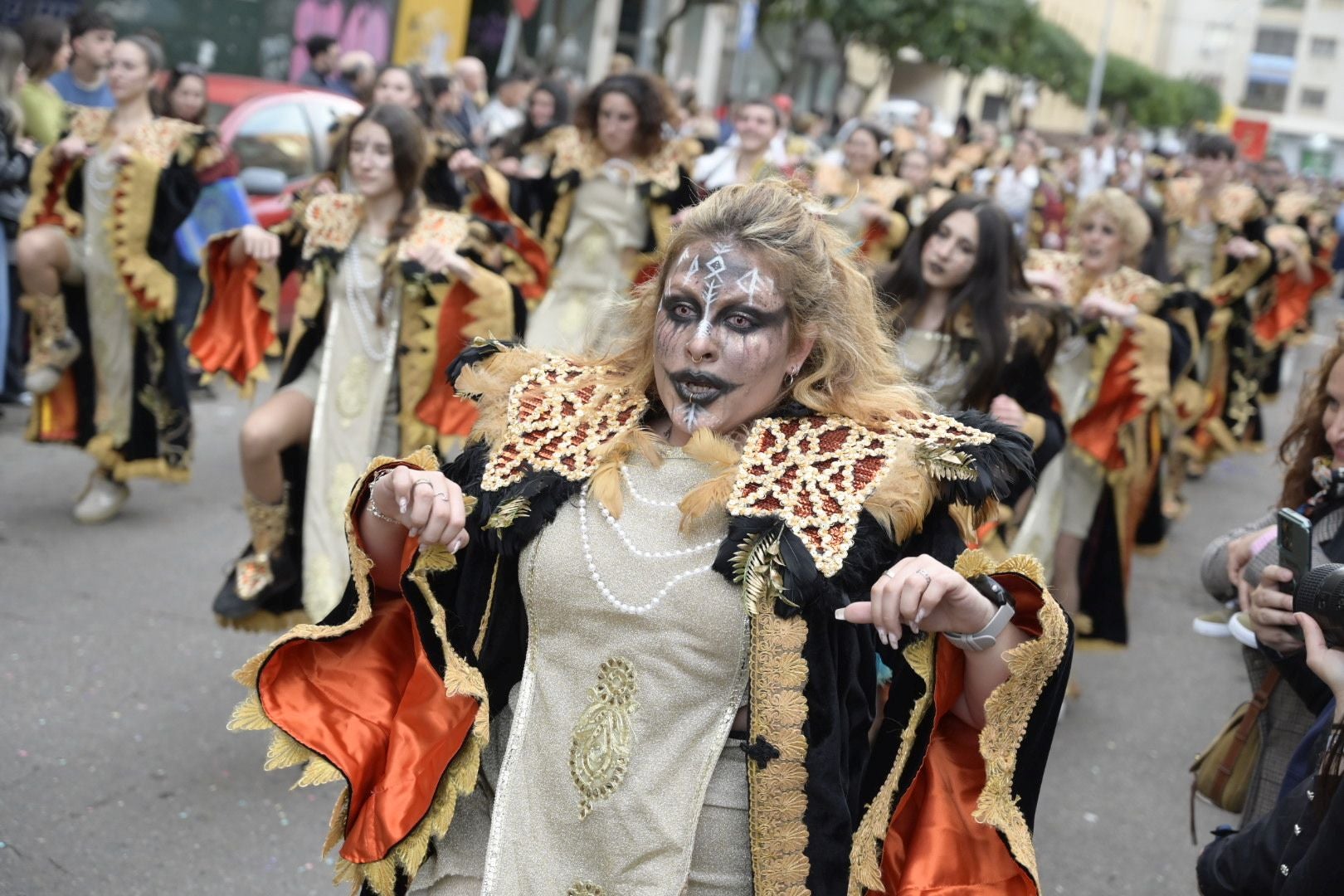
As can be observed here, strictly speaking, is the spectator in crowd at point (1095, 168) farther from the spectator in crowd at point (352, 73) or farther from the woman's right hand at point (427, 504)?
the woman's right hand at point (427, 504)

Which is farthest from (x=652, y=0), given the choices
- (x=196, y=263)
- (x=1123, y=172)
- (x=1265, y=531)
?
(x=1265, y=531)

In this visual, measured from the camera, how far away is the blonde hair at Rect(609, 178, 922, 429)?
2666 mm

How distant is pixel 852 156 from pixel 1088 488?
3.99 metres

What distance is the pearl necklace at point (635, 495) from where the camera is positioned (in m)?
2.59

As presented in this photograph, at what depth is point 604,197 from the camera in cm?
750

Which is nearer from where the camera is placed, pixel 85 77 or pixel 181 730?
pixel 181 730

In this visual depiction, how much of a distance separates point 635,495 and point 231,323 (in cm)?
319

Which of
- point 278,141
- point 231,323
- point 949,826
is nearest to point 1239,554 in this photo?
point 949,826

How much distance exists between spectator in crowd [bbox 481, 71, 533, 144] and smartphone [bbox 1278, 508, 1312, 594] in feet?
31.7

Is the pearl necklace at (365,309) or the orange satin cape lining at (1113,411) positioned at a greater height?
the pearl necklace at (365,309)

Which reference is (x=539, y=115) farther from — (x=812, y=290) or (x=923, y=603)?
(x=923, y=603)

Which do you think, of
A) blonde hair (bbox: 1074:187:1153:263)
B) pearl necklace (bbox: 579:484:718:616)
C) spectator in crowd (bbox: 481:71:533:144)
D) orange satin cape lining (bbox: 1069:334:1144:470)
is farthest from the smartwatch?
spectator in crowd (bbox: 481:71:533:144)

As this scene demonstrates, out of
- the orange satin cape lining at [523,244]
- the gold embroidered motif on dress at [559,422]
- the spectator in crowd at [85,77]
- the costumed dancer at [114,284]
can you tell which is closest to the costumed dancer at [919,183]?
the orange satin cape lining at [523,244]

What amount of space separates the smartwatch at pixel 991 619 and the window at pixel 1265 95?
9795 cm
